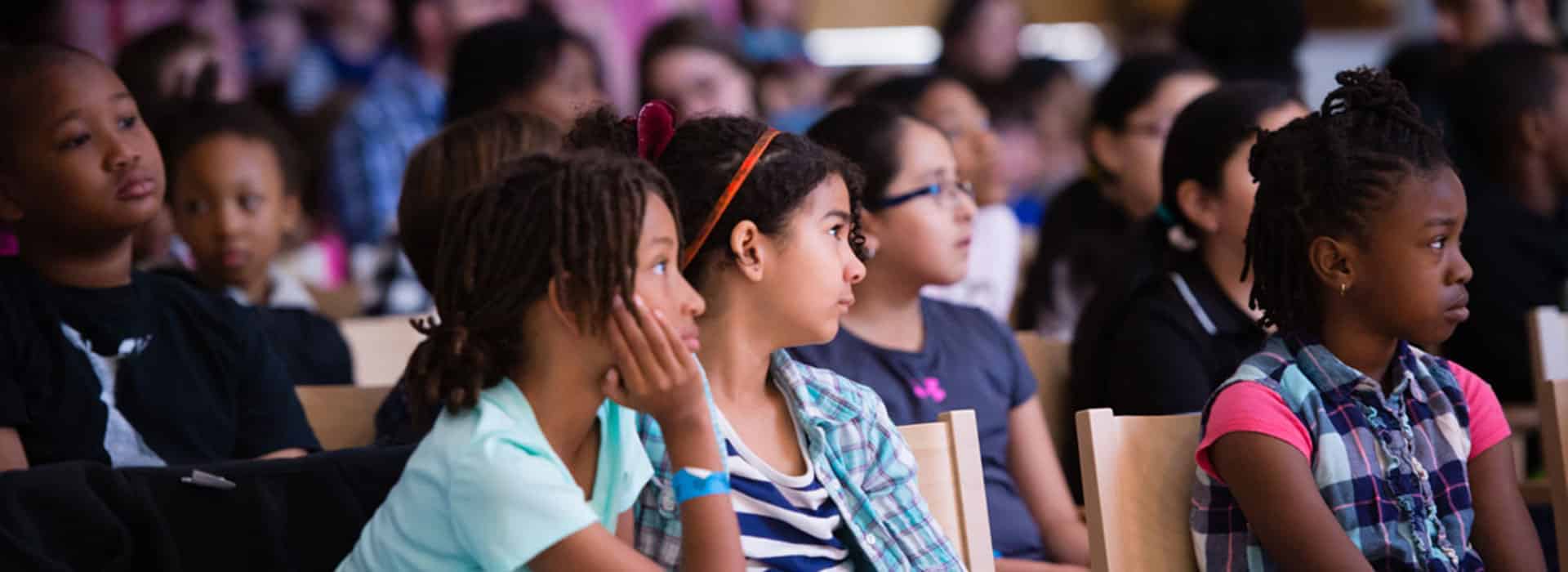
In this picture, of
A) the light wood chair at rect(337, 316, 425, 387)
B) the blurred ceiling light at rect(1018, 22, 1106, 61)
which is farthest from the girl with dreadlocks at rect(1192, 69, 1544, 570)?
the blurred ceiling light at rect(1018, 22, 1106, 61)

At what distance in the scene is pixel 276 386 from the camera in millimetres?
2236

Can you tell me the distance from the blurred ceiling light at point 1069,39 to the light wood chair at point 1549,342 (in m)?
6.18

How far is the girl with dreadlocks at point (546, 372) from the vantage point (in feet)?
4.62

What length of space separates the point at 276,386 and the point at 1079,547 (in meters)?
1.16

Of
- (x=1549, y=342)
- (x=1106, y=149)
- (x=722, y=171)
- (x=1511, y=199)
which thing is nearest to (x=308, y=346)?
(x=722, y=171)

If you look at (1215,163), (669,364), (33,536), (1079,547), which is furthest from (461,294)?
(1215,163)

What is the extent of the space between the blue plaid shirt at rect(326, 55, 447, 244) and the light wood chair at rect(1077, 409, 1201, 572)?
11.0 feet

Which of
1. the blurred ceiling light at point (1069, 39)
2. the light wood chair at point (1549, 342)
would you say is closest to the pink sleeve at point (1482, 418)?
the light wood chair at point (1549, 342)

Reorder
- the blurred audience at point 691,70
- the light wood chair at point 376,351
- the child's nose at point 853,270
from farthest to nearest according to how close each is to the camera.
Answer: the blurred audience at point 691,70 < the light wood chair at point 376,351 < the child's nose at point 853,270

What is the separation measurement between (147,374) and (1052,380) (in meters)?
1.40

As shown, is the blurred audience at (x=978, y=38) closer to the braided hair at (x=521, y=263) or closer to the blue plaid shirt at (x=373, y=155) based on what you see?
the blue plaid shirt at (x=373, y=155)

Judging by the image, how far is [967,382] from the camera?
2398 mm

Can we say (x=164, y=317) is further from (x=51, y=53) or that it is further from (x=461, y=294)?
(x=461, y=294)

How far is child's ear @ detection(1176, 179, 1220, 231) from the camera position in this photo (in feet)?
8.20
